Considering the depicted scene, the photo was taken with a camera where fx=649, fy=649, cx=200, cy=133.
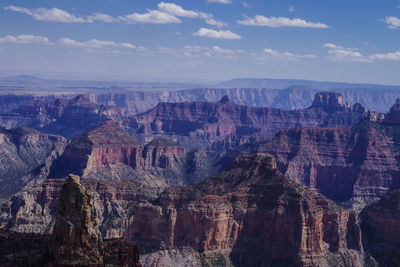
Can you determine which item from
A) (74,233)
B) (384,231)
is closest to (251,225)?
(384,231)

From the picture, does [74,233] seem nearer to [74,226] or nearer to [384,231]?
[74,226]

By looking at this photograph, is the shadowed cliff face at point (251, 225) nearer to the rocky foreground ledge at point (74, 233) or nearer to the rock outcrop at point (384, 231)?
the rock outcrop at point (384, 231)

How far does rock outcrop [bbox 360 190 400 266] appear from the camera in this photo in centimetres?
12725

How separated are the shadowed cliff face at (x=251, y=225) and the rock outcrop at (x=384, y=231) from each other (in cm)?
604

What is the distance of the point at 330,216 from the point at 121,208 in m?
41.6

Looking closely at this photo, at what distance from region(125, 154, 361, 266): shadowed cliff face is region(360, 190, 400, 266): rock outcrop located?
6.04 m

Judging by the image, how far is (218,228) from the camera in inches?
4653

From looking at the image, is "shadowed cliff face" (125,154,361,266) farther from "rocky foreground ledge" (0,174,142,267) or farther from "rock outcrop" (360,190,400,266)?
"rocky foreground ledge" (0,174,142,267)

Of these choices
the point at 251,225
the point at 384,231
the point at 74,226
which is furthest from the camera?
the point at 384,231

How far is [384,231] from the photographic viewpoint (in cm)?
13150

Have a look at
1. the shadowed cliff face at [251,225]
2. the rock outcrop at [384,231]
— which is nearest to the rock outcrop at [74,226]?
the shadowed cliff face at [251,225]

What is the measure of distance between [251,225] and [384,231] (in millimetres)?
29833

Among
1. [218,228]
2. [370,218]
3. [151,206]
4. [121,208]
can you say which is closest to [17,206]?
[121,208]

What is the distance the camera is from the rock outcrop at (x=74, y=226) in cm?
5172
